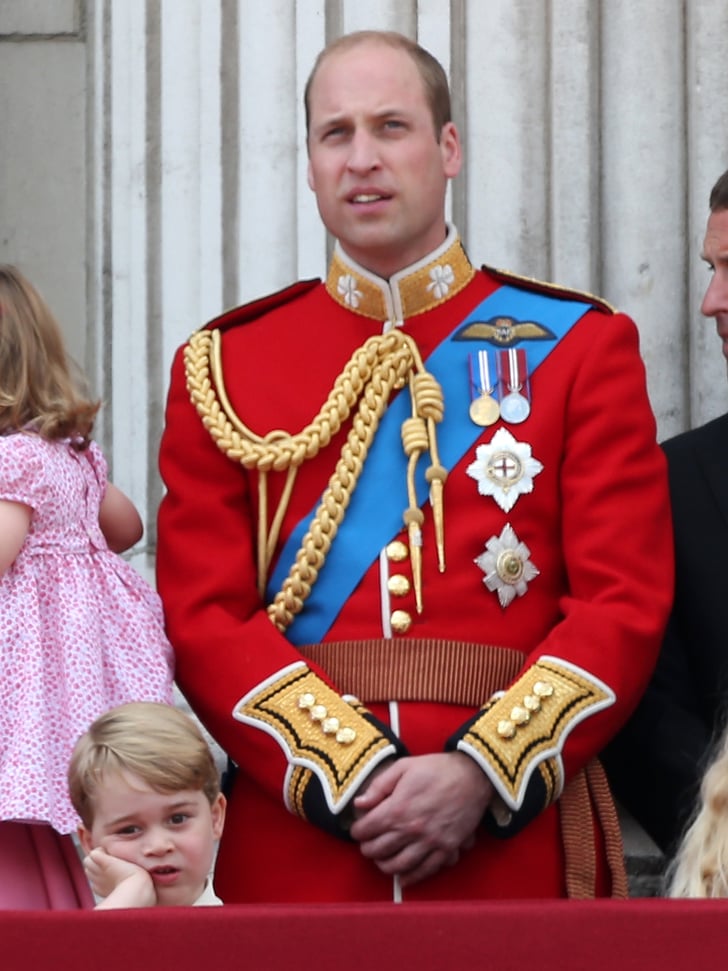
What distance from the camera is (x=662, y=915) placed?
5.90 feet

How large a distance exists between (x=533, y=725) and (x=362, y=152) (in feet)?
2.85

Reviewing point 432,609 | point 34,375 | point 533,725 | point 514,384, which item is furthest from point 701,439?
point 34,375

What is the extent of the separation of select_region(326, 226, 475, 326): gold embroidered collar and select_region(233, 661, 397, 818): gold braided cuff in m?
0.58

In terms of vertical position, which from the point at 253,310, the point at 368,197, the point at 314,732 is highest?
the point at 368,197

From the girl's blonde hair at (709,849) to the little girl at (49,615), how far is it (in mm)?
851

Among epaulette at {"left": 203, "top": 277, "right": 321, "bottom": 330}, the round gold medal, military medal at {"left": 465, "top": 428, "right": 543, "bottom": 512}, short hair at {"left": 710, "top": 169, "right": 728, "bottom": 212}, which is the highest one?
short hair at {"left": 710, "top": 169, "right": 728, "bottom": 212}

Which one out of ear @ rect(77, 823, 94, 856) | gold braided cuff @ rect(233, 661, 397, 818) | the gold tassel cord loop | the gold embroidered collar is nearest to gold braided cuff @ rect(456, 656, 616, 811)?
gold braided cuff @ rect(233, 661, 397, 818)

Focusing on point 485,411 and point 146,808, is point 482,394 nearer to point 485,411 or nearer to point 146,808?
point 485,411

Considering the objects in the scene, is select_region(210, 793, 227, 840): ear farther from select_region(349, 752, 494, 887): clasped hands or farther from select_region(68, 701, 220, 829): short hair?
select_region(349, 752, 494, 887): clasped hands

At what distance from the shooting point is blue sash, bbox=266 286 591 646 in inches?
118

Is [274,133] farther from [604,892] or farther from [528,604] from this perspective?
[604,892]

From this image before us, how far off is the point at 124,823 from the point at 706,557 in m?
1.11

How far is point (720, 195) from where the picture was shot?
3393 millimetres

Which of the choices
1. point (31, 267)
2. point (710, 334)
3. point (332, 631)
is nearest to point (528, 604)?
point (332, 631)
